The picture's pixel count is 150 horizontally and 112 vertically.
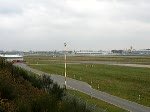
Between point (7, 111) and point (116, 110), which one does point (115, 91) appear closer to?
point (116, 110)

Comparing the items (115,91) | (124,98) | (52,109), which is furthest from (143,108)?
(52,109)

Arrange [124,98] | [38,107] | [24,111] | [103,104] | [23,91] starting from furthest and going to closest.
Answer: [124,98], [103,104], [23,91], [38,107], [24,111]

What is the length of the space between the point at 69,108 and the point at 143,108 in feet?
50.1

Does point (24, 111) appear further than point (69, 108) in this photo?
No

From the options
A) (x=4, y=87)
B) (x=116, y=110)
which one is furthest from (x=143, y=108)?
(x=4, y=87)

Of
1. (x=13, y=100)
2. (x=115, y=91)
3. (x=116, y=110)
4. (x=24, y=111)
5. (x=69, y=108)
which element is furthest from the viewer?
(x=115, y=91)

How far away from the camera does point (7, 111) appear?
11.3 m

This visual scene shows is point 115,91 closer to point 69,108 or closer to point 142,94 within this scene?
point 142,94

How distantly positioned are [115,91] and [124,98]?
16.5 feet

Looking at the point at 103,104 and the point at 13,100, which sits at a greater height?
the point at 13,100

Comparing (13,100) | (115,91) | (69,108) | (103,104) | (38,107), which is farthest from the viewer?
(115,91)

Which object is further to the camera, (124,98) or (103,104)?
(124,98)

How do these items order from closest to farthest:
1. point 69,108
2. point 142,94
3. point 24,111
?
point 24,111
point 69,108
point 142,94

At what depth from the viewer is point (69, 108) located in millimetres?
11602
